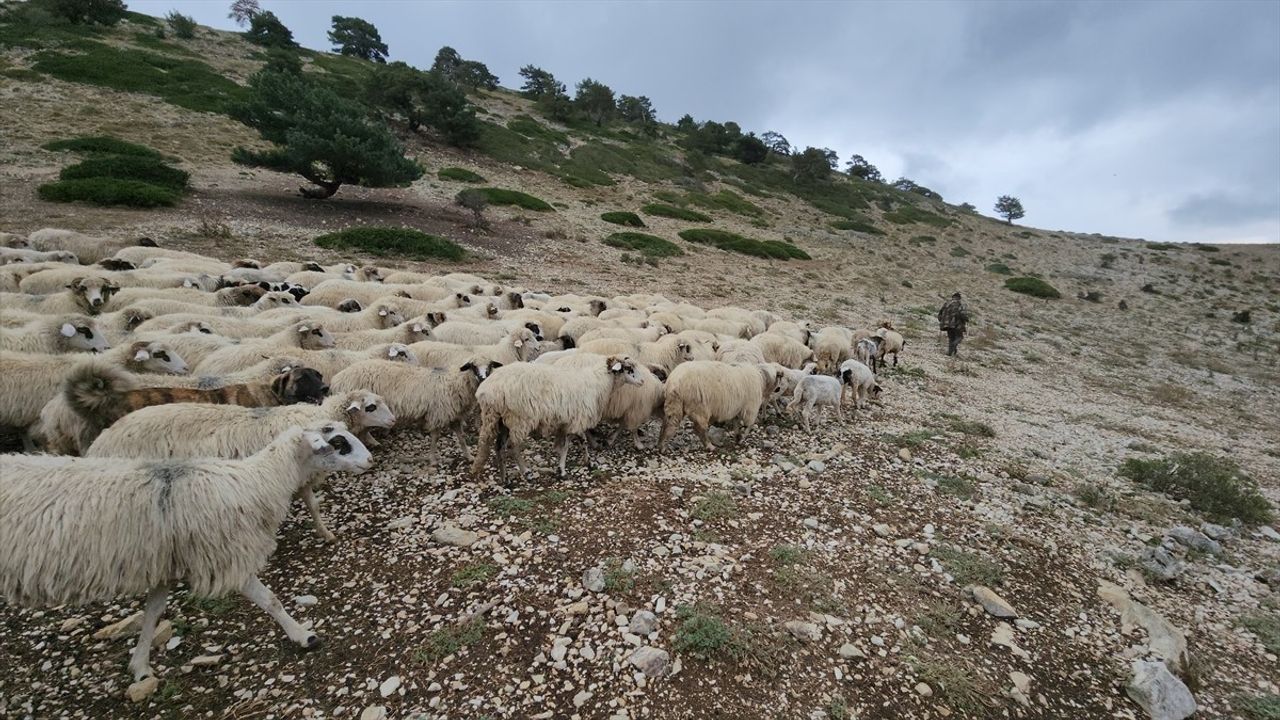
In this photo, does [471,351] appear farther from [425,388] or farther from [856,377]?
[856,377]

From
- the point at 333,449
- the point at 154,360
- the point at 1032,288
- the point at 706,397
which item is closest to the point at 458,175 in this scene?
the point at 154,360

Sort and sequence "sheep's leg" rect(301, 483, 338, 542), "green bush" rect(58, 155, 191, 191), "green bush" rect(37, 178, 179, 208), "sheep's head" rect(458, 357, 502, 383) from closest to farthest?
1. "sheep's leg" rect(301, 483, 338, 542)
2. "sheep's head" rect(458, 357, 502, 383)
3. "green bush" rect(37, 178, 179, 208)
4. "green bush" rect(58, 155, 191, 191)

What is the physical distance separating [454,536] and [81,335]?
740 centimetres

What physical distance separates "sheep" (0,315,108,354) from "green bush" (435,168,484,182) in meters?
33.2

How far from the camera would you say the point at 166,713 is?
13.4 ft

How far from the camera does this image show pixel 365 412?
6785 millimetres

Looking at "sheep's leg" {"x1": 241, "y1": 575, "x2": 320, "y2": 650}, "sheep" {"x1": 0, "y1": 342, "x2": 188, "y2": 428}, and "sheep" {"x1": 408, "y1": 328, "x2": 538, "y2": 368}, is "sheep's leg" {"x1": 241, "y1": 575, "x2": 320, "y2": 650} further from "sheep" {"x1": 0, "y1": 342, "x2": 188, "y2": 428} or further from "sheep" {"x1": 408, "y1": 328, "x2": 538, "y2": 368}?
"sheep" {"x1": 408, "y1": 328, "x2": 538, "y2": 368}

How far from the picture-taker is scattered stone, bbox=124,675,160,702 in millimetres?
4180

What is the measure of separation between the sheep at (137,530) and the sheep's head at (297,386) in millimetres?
2522

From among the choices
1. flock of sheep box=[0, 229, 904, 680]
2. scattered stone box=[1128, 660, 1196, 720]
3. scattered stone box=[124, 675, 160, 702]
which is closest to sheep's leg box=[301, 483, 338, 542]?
flock of sheep box=[0, 229, 904, 680]

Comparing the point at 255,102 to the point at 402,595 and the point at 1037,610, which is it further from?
the point at 1037,610

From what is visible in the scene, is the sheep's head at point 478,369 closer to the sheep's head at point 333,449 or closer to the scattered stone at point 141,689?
the sheep's head at point 333,449

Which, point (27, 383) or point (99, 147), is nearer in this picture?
point (27, 383)

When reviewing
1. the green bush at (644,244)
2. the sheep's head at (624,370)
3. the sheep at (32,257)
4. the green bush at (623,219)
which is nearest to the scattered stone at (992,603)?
the sheep's head at (624,370)
